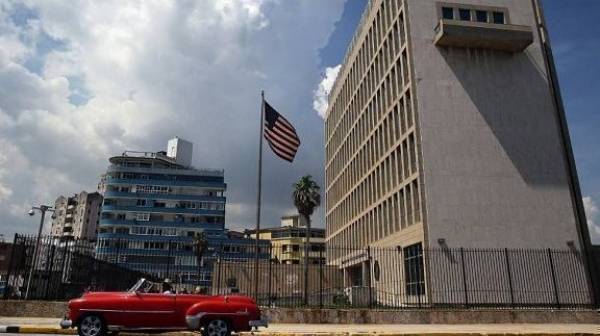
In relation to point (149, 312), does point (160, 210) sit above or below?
above

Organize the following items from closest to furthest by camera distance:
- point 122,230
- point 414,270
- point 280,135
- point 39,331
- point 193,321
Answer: point 193,321 < point 39,331 < point 280,135 < point 414,270 < point 122,230

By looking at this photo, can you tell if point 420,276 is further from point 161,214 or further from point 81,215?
point 81,215

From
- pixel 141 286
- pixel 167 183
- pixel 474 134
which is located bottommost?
pixel 141 286

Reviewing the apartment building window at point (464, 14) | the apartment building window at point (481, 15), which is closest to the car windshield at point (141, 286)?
the apartment building window at point (464, 14)

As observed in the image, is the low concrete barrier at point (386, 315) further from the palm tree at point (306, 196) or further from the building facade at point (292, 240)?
the building facade at point (292, 240)

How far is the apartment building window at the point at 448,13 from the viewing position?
40.5m

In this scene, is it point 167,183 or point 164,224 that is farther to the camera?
point 167,183

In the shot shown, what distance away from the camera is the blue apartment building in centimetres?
9500

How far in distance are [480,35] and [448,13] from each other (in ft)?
13.4

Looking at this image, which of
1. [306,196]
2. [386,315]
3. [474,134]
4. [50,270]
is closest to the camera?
[386,315]

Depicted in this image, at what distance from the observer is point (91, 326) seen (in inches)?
476

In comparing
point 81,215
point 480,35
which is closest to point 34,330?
point 480,35

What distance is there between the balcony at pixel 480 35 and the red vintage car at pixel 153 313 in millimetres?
31975

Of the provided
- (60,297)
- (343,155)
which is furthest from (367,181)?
(60,297)
